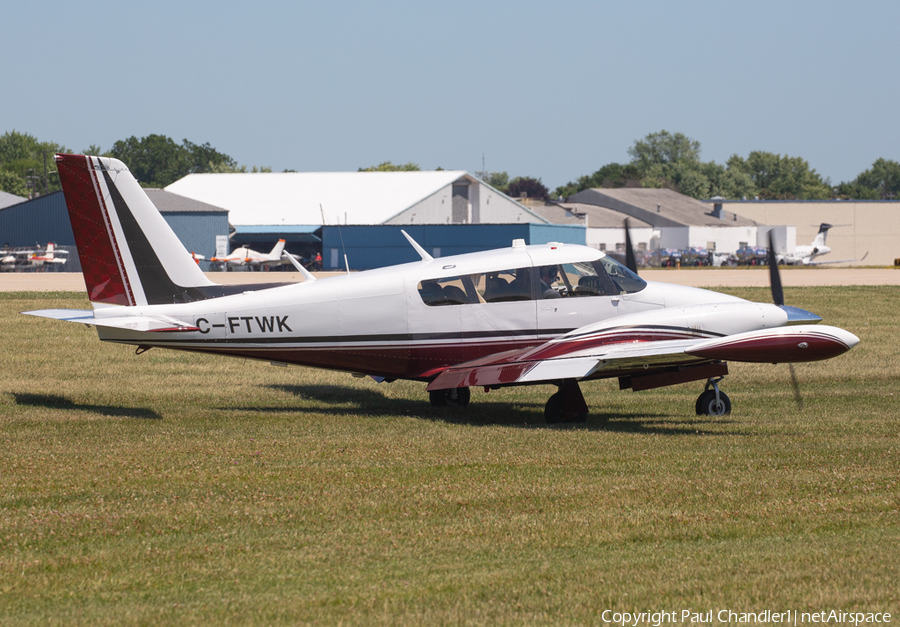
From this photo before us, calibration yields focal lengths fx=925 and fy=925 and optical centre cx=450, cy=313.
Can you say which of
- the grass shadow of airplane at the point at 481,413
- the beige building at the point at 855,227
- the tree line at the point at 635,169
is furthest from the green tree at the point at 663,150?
the grass shadow of airplane at the point at 481,413

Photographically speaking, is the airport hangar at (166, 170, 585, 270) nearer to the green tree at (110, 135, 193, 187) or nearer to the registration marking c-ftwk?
the registration marking c-ftwk

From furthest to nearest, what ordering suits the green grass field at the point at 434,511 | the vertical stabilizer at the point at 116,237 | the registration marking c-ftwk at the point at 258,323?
the registration marking c-ftwk at the point at 258,323, the vertical stabilizer at the point at 116,237, the green grass field at the point at 434,511

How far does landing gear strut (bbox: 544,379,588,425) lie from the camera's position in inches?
501

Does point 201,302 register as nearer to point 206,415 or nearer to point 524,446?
point 206,415

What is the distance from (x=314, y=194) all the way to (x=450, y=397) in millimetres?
74084

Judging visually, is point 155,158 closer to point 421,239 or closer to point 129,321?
point 421,239

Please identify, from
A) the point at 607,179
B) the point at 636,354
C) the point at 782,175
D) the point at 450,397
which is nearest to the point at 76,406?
the point at 450,397

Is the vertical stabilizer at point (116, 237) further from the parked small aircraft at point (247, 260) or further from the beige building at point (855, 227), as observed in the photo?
the beige building at point (855, 227)

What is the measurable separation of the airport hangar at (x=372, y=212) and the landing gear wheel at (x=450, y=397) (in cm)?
5920

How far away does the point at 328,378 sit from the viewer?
18219mm

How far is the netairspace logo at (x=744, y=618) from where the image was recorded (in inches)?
212

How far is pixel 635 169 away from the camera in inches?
6860

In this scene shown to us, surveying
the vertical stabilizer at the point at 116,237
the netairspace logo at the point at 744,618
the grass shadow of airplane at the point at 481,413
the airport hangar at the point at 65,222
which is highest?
the airport hangar at the point at 65,222

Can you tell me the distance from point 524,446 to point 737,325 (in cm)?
372
